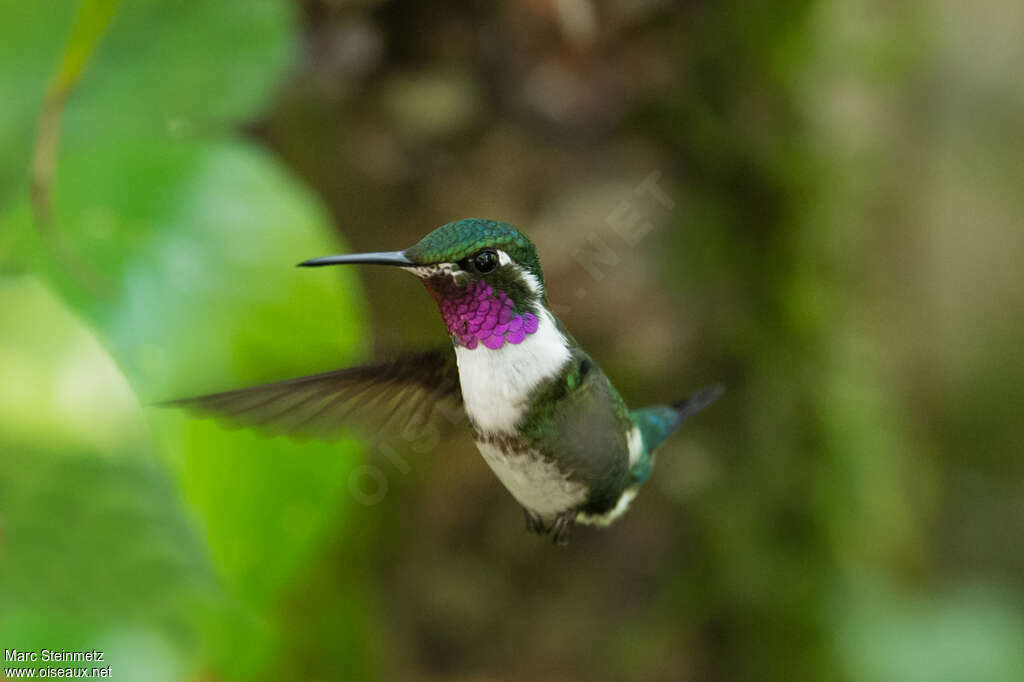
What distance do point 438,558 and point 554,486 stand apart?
781mm

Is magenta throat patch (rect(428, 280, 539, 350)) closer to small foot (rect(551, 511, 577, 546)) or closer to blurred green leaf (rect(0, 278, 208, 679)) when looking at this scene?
small foot (rect(551, 511, 577, 546))

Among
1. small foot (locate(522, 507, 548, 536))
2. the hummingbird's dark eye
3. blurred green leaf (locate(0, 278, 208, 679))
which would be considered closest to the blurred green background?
blurred green leaf (locate(0, 278, 208, 679))

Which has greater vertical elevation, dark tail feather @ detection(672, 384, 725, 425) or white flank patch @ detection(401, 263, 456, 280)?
white flank patch @ detection(401, 263, 456, 280)

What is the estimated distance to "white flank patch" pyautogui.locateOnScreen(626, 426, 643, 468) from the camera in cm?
52

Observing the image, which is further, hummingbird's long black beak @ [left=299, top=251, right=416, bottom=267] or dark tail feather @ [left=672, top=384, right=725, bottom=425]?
dark tail feather @ [left=672, top=384, right=725, bottom=425]

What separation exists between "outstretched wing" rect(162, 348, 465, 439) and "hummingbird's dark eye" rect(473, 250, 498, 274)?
70 millimetres

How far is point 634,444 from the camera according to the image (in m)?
0.54

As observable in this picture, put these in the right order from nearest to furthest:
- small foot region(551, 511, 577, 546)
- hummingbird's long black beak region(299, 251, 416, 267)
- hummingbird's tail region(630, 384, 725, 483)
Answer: hummingbird's long black beak region(299, 251, 416, 267), small foot region(551, 511, 577, 546), hummingbird's tail region(630, 384, 725, 483)

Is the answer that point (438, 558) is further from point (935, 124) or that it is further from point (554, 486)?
point (935, 124)

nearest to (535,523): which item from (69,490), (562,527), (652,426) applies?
(562,527)

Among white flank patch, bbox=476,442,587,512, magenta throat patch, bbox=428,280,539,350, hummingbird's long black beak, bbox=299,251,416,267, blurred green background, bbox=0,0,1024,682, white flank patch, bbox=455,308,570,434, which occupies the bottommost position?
blurred green background, bbox=0,0,1024,682

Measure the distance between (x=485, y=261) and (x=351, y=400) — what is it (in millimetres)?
149

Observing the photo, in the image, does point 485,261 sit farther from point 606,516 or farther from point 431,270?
point 606,516

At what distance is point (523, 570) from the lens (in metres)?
1.18
